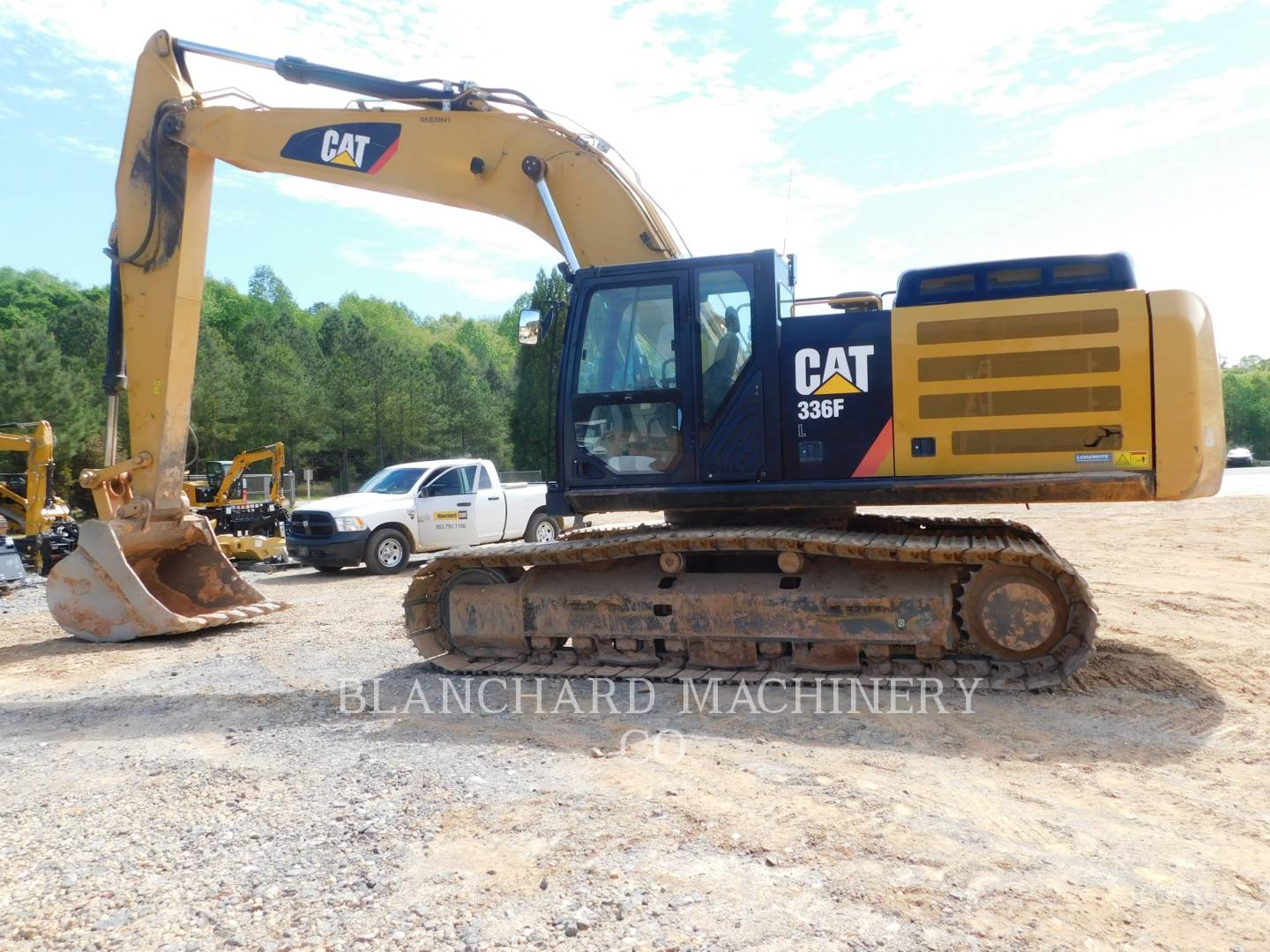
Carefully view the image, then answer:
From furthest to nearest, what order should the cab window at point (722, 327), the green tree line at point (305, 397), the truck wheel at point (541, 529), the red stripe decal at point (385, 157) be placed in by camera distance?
the green tree line at point (305, 397) → the truck wheel at point (541, 529) → the red stripe decal at point (385, 157) → the cab window at point (722, 327)

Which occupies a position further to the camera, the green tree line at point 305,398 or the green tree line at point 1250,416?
the green tree line at point 1250,416

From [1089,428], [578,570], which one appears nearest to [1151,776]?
[1089,428]

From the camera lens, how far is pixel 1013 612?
19.1 ft

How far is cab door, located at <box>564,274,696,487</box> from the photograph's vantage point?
627cm

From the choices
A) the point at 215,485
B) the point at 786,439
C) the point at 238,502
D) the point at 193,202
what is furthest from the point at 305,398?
the point at 786,439

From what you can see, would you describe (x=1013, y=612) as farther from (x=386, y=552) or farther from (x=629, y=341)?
(x=386, y=552)

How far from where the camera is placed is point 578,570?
6.68 metres

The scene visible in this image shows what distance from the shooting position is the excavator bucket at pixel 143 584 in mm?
8000

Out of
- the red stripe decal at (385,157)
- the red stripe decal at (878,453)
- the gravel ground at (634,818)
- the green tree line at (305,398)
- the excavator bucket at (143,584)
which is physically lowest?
the gravel ground at (634,818)

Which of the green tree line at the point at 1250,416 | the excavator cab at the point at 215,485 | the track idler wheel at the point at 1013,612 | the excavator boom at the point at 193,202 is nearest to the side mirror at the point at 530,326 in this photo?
the excavator boom at the point at 193,202

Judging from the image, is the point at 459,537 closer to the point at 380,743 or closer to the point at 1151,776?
the point at 380,743

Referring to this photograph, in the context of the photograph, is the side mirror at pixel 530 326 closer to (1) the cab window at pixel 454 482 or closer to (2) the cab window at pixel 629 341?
(2) the cab window at pixel 629 341

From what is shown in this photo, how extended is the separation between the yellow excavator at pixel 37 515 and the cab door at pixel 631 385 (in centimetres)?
1213

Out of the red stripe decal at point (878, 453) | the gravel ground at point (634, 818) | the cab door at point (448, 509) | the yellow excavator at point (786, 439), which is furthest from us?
the cab door at point (448, 509)
